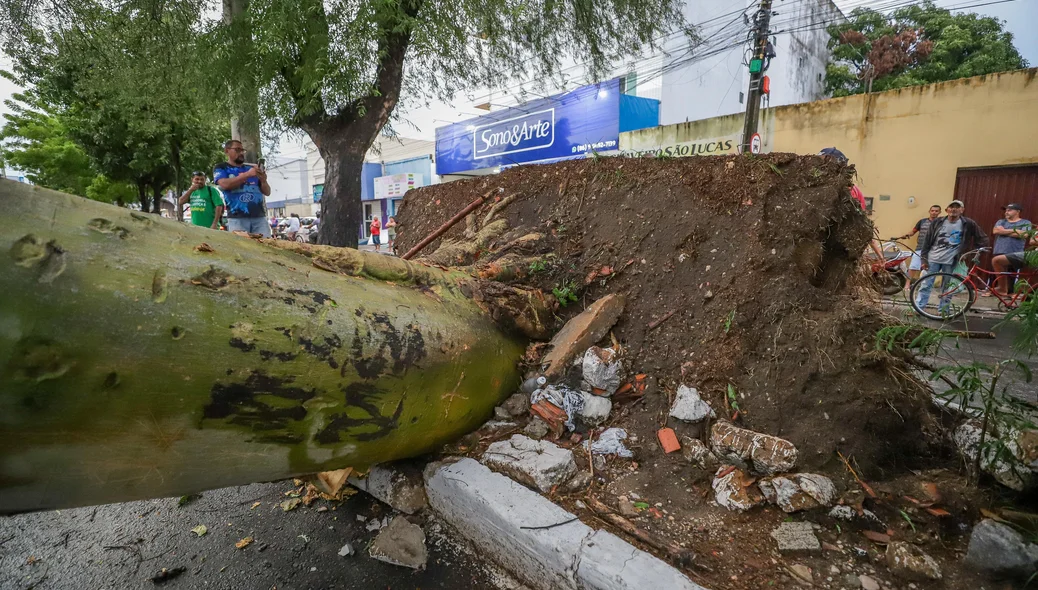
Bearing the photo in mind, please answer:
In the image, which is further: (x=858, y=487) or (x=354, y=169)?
(x=354, y=169)

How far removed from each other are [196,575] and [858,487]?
272 centimetres

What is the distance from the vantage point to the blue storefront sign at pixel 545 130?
16250mm

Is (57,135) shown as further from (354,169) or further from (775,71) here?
(775,71)

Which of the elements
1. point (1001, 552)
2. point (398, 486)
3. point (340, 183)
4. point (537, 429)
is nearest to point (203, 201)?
point (340, 183)

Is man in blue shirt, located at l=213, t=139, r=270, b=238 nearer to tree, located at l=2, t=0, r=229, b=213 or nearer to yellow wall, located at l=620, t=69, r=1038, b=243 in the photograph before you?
tree, located at l=2, t=0, r=229, b=213

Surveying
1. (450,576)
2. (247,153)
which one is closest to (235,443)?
(450,576)

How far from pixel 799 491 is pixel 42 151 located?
73.2 feet

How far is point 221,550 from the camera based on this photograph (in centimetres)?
213

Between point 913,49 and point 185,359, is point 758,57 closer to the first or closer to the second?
point 185,359

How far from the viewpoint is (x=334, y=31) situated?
5742 mm

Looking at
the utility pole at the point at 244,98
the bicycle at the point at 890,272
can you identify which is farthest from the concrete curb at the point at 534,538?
the utility pole at the point at 244,98

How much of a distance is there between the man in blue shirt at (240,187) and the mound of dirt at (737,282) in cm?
319

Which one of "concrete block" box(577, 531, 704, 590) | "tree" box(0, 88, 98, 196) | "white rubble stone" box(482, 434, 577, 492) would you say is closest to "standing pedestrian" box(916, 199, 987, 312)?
"white rubble stone" box(482, 434, 577, 492)

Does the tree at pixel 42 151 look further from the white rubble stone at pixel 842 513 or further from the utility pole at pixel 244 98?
the white rubble stone at pixel 842 513
